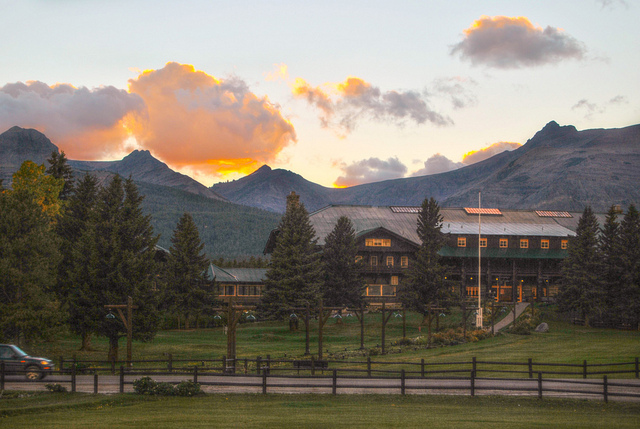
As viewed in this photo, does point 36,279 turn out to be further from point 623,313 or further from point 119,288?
point 623,313

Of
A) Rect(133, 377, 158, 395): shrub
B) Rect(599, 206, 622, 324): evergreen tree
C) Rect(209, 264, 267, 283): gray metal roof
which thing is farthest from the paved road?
Rect(209, 264, 267, 283): gray metal roof

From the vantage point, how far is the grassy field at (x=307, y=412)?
835 inches

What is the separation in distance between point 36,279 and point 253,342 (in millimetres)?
23258

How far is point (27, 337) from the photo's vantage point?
42812 millimetres

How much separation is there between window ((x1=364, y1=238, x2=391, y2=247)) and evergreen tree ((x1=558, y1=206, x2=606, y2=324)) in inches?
905

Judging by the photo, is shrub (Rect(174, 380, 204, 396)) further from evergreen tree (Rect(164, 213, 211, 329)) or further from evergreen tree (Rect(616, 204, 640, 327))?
evergreen tree (Rect(616, 204, 640, 327))

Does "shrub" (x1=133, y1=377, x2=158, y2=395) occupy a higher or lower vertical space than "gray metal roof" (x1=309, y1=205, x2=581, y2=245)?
lower

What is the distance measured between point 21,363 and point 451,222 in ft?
240

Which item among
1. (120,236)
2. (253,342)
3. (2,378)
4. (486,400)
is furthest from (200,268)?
(486,400)

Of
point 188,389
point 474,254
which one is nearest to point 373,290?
point 474,254

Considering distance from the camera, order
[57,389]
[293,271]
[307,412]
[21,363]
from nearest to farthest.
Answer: [307,412] < [57,389] < [21,363] < [293,271]

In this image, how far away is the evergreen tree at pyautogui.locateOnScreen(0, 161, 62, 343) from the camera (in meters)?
42.0

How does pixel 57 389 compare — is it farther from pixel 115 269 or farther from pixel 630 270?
pixel 630 270

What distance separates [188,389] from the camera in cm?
2745
